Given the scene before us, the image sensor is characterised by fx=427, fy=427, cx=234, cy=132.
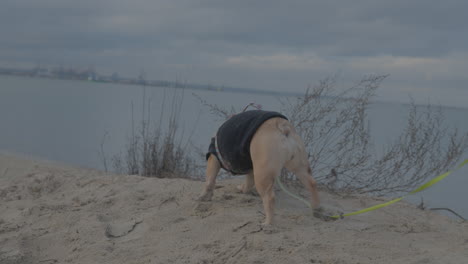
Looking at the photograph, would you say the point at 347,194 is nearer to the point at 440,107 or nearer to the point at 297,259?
the point at 440,107

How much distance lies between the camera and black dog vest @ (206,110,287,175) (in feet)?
14.4

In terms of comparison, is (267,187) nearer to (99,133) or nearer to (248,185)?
(248,185)

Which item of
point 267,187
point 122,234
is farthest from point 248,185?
point 122,234

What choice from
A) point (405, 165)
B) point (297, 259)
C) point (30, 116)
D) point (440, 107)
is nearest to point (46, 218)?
point (297, 259)

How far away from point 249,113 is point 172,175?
3.42 meters

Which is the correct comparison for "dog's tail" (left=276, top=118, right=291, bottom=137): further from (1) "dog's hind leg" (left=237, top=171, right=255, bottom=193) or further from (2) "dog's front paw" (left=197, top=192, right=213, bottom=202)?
(2) "dog's front paw" (left=197, top=192, right=213, bottom=202)

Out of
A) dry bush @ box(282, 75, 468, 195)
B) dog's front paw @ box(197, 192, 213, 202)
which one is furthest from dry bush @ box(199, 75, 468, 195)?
dog's front paw @ box(197, 192, 213, 202)

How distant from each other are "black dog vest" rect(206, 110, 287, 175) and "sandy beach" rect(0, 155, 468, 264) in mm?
521

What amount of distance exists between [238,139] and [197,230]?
101 cm

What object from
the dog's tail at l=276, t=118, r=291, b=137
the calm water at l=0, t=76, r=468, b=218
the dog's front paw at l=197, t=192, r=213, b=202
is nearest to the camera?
the dog's tail at l=276, t=118, r=291, b=137

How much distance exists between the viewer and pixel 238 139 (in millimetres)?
4438

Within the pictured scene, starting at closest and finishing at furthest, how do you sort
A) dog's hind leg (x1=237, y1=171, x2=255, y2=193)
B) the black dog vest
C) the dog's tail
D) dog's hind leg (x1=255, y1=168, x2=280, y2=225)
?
dog's hind leg (x1=255, y1=168, x2=280, y2=225)
the dog's tail
the black dog vest
dog's hind leg (x1=237, y1=171, x2=255, y2=193)

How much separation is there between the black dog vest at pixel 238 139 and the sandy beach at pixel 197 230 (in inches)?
20.5

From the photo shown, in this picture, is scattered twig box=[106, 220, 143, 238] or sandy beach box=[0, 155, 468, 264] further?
scattered twig box=[106, 220, 143, 238]
